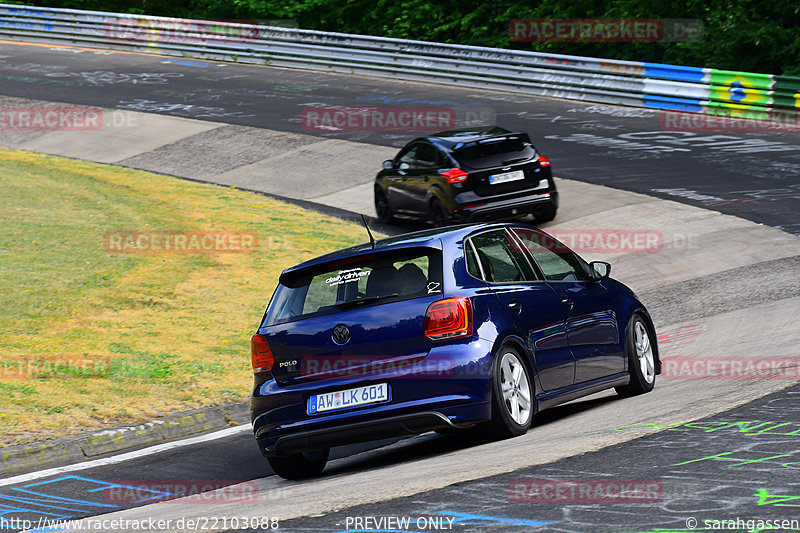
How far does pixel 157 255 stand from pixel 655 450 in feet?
38.0

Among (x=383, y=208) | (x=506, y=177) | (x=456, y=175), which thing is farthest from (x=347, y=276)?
(x=383, y=208)

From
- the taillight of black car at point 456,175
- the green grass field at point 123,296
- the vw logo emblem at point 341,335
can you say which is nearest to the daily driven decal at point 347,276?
the vw logo emblem at point 341,335

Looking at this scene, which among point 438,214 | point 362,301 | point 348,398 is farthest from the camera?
point 438,214

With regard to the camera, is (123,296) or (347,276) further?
(123,296)

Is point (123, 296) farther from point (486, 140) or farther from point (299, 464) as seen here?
point (299, 464)

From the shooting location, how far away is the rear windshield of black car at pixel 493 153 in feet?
60.5

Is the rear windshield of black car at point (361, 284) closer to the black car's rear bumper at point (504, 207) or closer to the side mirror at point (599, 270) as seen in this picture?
the side mirror at point (599, 270)

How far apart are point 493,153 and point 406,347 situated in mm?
11331

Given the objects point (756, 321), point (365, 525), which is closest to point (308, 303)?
point (365, 525)

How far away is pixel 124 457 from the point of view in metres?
9.22

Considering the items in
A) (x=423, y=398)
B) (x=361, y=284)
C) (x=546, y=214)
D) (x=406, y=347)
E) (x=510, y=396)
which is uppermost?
(x=361, y=284)

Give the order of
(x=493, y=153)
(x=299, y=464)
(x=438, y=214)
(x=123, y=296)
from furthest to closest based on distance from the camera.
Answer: (x=438, y=214) → (x=493, y=153) → (x=123, y=296) → (x=299, y=464)

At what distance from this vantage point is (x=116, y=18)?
41.1 m

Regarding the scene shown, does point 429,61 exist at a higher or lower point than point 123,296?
higher
